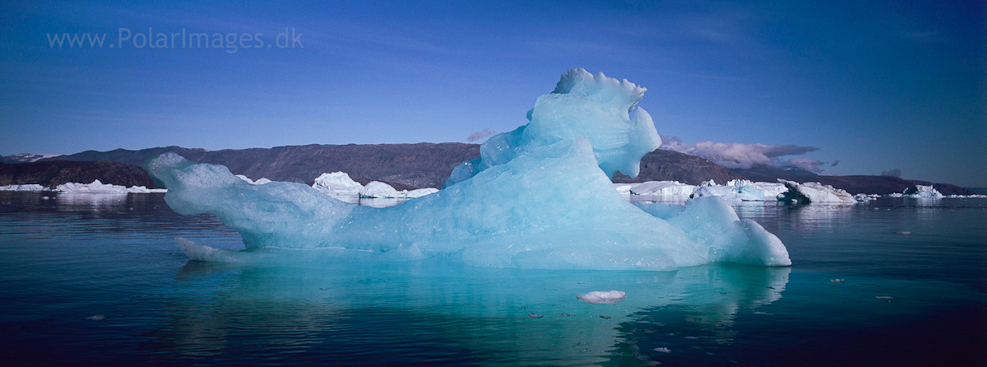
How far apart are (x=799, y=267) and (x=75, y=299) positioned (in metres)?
8.27

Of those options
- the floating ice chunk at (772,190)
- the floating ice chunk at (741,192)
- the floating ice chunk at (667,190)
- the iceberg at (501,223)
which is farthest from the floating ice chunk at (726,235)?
the floating ice chunk at (772,190)

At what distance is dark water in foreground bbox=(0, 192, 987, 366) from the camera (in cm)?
344

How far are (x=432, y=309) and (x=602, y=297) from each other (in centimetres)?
152

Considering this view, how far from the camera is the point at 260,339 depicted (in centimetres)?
370

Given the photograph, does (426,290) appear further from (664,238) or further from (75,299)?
(664,238)

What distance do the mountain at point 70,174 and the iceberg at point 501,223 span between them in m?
70.4

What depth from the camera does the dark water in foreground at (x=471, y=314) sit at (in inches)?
135

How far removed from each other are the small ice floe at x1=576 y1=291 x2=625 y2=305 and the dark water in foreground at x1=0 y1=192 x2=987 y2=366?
87mm

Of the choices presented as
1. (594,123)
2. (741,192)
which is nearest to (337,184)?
(741,192)

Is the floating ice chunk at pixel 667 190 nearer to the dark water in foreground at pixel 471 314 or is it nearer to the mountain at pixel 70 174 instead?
the dark water in foreground at pixel 471 314

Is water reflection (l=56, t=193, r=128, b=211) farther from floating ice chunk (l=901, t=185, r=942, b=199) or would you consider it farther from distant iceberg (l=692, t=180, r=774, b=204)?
floating ice chunk (l=901, t=185, r=942, b=199)

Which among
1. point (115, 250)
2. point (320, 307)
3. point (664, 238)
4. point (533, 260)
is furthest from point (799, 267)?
point (115, 250)

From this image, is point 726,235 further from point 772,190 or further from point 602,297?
point 772,190

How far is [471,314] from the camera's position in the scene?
4621 millimetres
